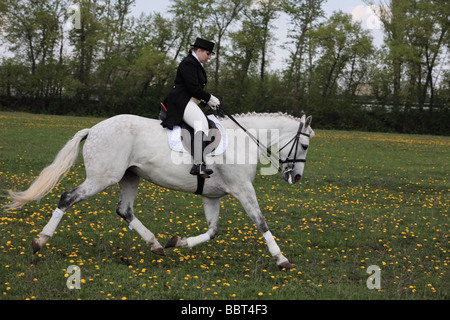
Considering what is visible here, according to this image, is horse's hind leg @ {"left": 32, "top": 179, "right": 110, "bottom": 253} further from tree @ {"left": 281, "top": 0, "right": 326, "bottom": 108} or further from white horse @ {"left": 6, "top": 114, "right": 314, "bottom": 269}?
tree @ {"left": 281, "top": 0, "right": 326, "bottom": 108}

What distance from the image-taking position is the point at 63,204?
7391 mm

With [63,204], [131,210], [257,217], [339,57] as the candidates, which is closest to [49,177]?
[63,204]

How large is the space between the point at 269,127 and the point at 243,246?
2311 mm

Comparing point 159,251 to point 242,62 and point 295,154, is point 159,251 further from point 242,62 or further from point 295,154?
point 242,62

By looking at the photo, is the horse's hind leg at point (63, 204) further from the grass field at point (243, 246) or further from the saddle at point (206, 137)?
the saddle at point (206, 137)

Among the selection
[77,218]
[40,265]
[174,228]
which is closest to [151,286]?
[40,265]

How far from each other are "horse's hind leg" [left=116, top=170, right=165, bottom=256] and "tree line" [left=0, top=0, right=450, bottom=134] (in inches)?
1727

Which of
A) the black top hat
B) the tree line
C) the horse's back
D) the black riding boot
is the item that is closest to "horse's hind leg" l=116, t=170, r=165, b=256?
the horse's back

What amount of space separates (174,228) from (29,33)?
2168 inches

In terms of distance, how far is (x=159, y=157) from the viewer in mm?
7637

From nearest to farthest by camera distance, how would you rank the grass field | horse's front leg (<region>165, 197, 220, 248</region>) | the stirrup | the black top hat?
the grass field < the stirrup < the black top hat < horse's front leg (<region>165, 197, 220, 248</region>)

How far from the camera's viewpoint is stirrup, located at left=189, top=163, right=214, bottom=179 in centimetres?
745

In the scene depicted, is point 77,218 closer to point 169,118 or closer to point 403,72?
point 169,118

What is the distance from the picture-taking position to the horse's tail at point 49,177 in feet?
24.9
